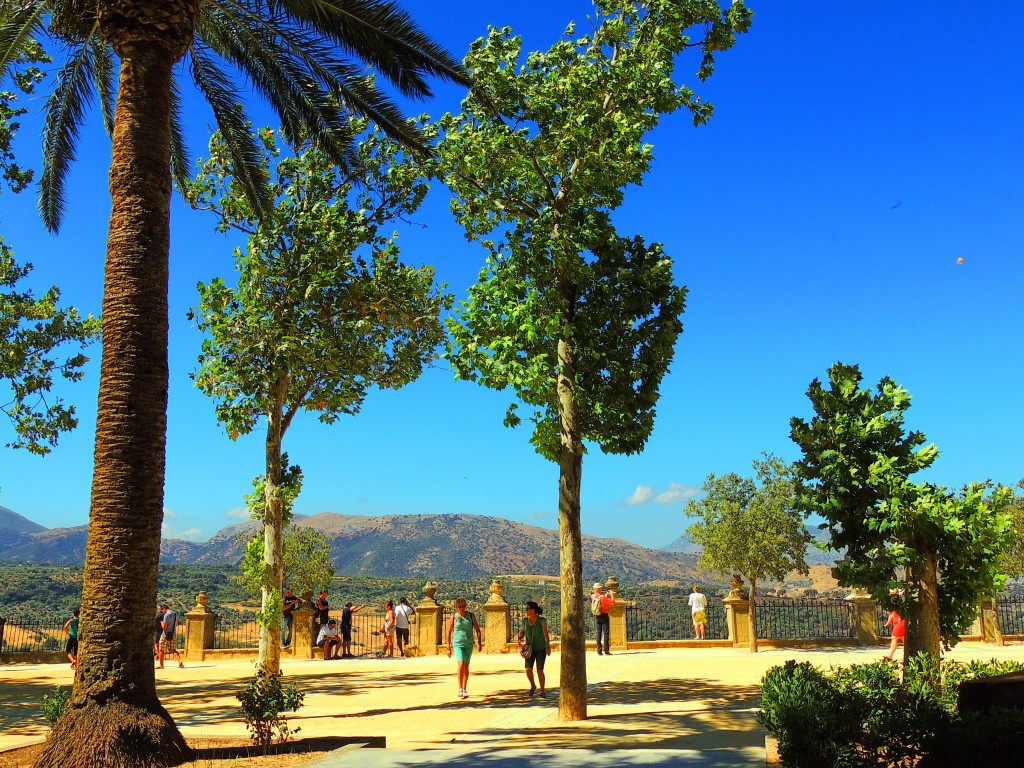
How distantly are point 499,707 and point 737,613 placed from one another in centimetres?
1311

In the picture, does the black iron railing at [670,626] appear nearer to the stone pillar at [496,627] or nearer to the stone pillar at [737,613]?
the stone pillar at [737,613]

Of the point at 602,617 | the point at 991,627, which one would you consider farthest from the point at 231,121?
the point at 991,627

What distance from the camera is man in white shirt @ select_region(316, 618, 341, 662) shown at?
79.0 feet

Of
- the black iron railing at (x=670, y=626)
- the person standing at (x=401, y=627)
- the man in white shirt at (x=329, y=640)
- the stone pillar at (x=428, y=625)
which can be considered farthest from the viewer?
the black iron railing at (x=670, y=626)

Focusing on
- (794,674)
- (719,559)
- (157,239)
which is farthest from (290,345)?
(719,559)

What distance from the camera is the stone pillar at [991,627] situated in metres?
24.1

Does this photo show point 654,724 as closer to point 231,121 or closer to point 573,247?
Result: point 573,247

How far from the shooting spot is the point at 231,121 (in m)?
12.8

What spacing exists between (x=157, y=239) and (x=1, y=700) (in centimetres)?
1215

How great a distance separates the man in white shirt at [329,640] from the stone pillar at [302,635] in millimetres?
521

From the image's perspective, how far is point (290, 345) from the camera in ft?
52.2

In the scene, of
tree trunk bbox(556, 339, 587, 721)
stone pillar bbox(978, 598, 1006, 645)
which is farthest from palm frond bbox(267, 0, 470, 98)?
stone pillar bbox(978, 598, 1006, 645)

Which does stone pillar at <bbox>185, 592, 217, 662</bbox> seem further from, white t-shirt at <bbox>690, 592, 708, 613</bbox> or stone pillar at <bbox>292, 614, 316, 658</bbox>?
white t-shirt at <bbox>690, 592, 708, 613</bbox>

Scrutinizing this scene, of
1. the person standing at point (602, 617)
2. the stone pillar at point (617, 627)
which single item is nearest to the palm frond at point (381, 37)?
the person standing at point (602, 617)
